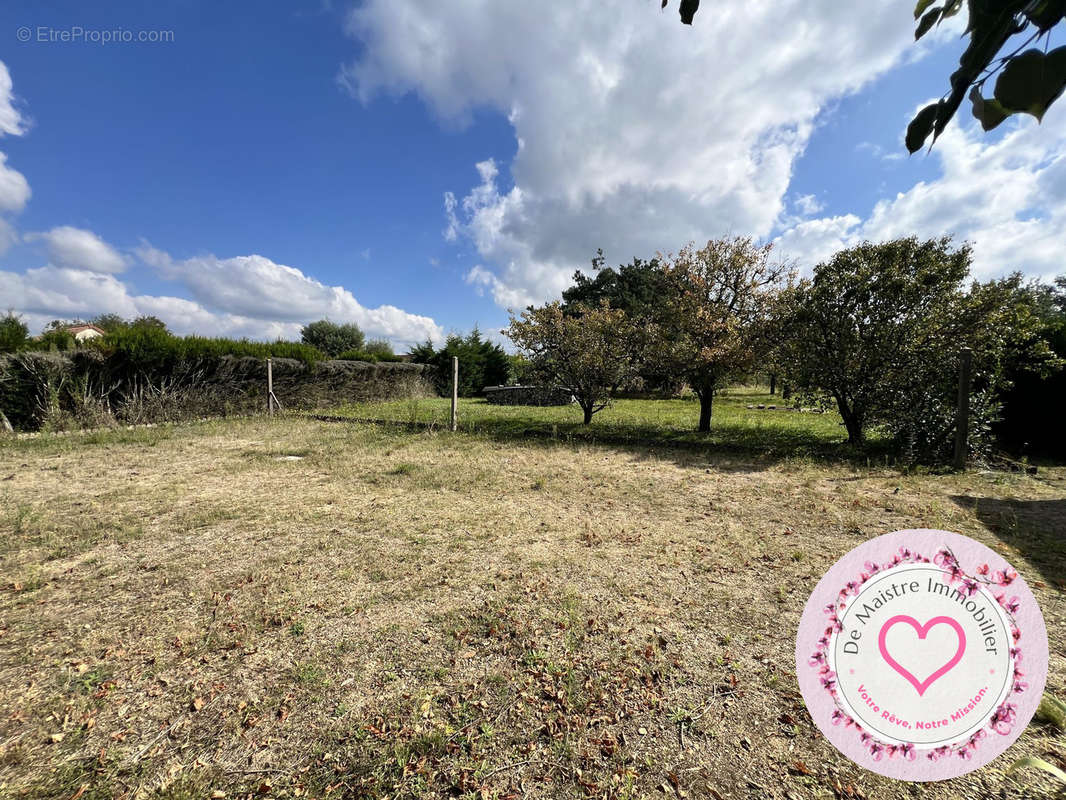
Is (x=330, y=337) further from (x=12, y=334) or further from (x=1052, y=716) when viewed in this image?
(x=1052, y=716)

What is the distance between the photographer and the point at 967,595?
3.06 feet

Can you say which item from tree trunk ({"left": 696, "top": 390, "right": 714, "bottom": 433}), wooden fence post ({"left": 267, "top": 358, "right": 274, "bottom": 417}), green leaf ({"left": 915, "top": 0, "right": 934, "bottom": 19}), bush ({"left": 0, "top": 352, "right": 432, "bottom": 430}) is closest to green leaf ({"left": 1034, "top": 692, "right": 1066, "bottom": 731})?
green leaf ({"left": 915, "top": 0, "right": 934, "bottom": 19})

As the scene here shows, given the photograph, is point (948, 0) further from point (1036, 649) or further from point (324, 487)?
point (324, 487)

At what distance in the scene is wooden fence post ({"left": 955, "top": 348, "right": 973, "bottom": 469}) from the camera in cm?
552

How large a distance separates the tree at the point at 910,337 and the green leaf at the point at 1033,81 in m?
7.52

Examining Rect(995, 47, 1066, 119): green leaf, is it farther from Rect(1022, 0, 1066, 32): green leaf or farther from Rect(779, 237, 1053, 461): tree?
Rect(779, 237, 1053, 461): tree

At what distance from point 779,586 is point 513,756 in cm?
215

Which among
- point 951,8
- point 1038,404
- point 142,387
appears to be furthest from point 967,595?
point 142,387

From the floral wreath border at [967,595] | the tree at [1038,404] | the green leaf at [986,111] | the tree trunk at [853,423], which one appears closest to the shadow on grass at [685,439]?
the tree trunk at [853,423]

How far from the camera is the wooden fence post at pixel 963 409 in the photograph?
18.1 feet

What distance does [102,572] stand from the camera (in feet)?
9.39

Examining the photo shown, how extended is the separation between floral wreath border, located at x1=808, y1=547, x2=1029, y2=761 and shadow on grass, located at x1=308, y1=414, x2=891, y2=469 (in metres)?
5.46

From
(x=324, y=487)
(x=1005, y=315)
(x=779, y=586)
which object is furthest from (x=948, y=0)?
(x=1005, y=315)

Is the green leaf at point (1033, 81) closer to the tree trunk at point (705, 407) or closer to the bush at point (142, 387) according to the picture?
the tree trunk at point (705, 407)
